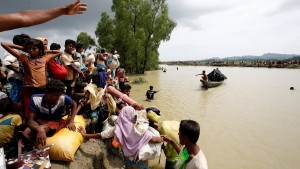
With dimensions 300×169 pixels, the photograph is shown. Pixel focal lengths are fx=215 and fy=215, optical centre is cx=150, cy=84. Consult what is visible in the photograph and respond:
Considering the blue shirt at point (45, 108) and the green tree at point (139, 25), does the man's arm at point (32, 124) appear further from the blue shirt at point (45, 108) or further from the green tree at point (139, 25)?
the green tree at point (139, 25)

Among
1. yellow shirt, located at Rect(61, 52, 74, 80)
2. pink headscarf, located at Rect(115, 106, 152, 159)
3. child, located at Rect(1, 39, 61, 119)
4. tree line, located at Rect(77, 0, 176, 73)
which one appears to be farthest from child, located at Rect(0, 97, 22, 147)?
tree line, located at Rect(77, 0, 176, 73)

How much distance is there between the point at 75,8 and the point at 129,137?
7.98ft

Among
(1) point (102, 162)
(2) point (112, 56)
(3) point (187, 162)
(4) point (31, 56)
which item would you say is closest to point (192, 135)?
(3) point (187, 162)

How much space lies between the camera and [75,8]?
144cm

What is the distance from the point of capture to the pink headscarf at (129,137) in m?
3.42

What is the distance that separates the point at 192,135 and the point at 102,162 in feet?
7.47

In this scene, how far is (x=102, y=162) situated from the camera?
4.04m


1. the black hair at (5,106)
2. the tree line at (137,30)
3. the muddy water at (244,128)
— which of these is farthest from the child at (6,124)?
the tree line at (137,30)

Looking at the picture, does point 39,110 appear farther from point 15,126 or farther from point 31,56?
point 31,56

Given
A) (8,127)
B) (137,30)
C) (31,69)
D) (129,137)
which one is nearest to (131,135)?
(129,137)

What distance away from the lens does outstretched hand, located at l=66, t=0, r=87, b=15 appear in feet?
4.54

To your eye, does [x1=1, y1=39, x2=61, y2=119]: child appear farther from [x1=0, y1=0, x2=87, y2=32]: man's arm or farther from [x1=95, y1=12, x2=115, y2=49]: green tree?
[x1=95, y1=12, x2=115, y2=49]: green tree

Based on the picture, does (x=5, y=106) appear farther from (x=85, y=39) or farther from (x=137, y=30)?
(x=85, y=39)

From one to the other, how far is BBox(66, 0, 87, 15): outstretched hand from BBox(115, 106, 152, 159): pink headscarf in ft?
7.50
